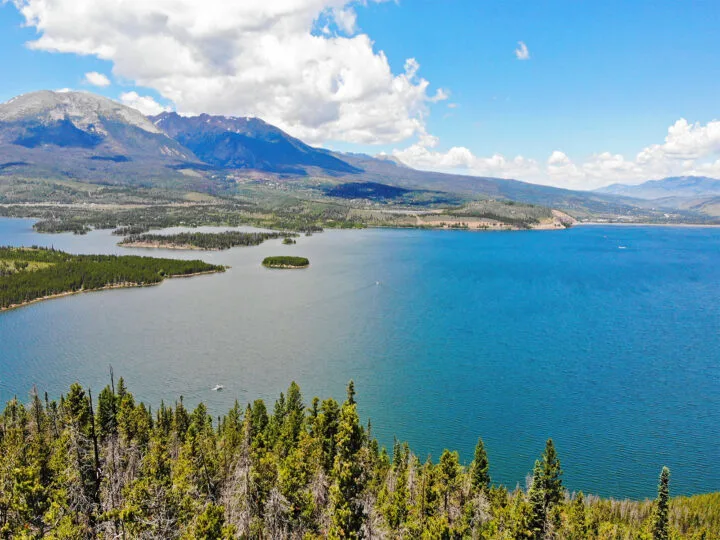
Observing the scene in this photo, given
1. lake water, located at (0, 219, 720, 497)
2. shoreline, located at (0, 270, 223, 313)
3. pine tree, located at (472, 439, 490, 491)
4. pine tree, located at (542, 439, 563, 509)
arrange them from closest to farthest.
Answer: pine tree, located at (542, 439, 563, 509), pine tree, located at (472, 439, 490, 491), lake water, located at (0, 219, 720, 497), shoreline, located at (0, 270, 223, 313)

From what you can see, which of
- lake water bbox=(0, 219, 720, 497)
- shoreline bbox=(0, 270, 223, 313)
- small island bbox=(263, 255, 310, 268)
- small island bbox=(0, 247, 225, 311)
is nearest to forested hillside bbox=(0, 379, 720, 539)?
lake water bbox=(0, 219, 720, 497)

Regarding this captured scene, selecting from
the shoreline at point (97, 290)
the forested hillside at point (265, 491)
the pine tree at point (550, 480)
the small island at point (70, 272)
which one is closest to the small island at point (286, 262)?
the small island at point (70, 272)

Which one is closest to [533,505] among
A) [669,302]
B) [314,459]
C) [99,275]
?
[314,459]

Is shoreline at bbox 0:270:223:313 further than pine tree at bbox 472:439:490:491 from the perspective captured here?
Yes

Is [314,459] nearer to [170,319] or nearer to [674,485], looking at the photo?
[674,485]

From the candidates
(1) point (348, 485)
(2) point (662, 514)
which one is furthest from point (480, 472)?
(1) point (348, 485)

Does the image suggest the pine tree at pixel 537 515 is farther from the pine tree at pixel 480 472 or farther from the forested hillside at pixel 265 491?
the pine tree at pixel 480 472

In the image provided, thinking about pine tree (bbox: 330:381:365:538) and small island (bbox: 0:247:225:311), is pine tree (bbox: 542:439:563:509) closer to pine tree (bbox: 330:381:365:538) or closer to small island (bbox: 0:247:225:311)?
pine tree (bbox: 330:381:365:538)
